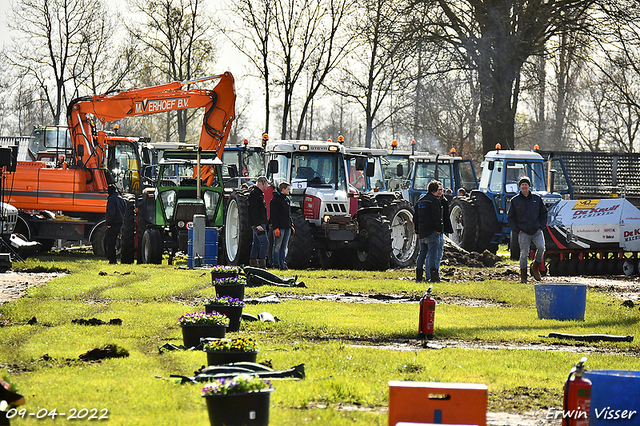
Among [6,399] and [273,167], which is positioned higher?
[273,167]

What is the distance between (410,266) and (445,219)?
5.22 meters

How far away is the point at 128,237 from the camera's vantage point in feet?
74.9

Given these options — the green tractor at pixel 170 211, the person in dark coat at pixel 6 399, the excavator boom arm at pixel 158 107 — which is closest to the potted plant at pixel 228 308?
the person in dark coat at pixel 6 399

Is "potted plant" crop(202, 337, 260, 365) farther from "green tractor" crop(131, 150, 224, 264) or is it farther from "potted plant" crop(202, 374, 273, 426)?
"green tractor" crop(131, 150, 224, 264)

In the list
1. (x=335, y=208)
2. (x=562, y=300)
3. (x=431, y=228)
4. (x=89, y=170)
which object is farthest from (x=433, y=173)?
(x=562, y=300)

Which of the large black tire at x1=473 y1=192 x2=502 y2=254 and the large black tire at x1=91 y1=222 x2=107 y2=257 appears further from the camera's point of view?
the large black tire at x1=473 y1=192 x2=502 y2=254

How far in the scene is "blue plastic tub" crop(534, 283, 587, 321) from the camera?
12.8 metres

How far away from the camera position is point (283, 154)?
2109cm

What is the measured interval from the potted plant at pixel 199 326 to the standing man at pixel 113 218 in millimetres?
13270

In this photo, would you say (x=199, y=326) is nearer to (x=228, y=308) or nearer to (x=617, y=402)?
(x=228, y=308)

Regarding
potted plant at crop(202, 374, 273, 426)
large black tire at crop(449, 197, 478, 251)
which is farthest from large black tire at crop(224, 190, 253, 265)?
potted plant at crop(202, 374, 273, 426)

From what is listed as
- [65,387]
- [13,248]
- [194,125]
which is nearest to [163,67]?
[194,125]

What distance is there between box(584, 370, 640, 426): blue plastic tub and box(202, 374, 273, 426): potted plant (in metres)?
2.20

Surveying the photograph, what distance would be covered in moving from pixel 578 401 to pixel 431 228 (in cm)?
1211
